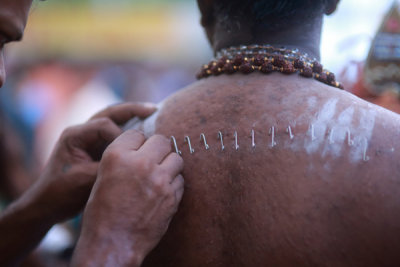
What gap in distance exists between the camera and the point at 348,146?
3.40 ft

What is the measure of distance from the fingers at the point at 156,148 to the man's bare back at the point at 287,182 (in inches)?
2.3

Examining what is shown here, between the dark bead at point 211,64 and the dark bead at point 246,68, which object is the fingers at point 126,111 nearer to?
the dark bead at point 211,64

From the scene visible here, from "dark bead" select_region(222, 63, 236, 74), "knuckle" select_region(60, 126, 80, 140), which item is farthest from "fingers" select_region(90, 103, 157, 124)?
"dark bead" select_region(222, 63, 236, 74)

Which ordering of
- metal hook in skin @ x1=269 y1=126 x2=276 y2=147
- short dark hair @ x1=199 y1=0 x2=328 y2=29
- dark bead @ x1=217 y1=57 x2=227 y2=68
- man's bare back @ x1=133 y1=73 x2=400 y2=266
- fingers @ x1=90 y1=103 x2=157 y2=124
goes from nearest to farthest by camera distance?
man's bare back @ x1=133 y1=73 x2=400 y2=266
metal hook in skin @ x1=269 y1=126 x2=276 y2=147
short dark hair @ x1=199 y1=0 x2=328 y2=29
dark bead @ x1=217 y1=57 x2=227 y2=68
fingers @ x1=90 y1=103 x2=157 y2=124

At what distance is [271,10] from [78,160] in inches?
36.3

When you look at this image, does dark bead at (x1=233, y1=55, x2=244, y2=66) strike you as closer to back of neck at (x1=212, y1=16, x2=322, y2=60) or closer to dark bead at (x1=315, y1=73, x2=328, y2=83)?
back of neck at (x1=212, y1=16, x2=322, y2=60)

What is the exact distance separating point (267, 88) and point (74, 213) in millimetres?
995

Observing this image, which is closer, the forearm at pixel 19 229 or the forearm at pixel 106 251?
the forearm at pixel 106 251

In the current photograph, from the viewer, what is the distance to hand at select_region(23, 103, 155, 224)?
56.6 inches

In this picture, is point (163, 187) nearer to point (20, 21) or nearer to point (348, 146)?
point (348, 146)

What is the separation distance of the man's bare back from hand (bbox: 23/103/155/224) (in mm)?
351

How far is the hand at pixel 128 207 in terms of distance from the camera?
1009 mm

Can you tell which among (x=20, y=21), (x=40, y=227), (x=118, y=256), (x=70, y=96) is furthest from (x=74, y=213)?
(x=70, y=96)

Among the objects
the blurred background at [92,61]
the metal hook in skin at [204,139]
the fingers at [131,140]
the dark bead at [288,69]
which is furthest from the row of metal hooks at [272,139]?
the blurred background at [92,61]
